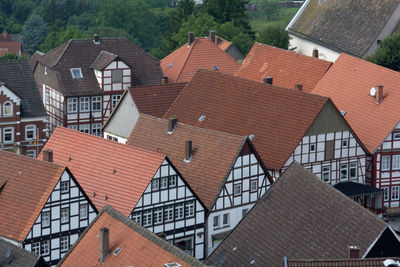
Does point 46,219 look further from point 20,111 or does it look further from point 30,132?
point 30,132

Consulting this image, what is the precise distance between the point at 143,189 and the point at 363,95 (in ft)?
70.3

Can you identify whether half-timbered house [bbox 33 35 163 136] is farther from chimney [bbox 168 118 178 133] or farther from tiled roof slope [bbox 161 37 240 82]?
chimney [bbox 168 118 178 133]

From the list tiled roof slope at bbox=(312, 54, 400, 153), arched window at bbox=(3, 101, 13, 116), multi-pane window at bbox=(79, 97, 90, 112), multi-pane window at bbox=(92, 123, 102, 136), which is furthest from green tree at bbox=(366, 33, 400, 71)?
arched window at bbox=(3, 101, 13, 116)

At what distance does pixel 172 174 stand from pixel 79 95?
1125 inches

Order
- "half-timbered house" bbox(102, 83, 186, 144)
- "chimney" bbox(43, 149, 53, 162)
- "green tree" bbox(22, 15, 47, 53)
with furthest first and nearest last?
"green tree" bbox(22, 15, 47, 53), "half-timbered house" bbox(102, 83, 186, 144), "chimney" bbox(43, 149, 53, 162)

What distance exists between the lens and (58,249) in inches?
2517

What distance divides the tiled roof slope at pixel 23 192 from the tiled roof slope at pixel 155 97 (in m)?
19.1

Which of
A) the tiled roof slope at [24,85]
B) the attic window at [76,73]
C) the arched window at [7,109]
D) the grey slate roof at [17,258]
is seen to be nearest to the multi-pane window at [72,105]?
the attic window at [76,73]

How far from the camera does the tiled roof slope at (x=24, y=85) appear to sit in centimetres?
8981

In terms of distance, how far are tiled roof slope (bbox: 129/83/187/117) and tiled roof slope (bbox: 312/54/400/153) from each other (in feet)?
31.5

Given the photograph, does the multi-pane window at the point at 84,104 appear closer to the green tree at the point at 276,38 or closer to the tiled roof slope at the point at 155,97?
the tiled roof slope at the point at 155,97

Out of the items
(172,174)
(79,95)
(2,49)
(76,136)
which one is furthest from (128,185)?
(2,49)

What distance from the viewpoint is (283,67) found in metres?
90.7

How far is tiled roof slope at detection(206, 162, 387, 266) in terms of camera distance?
5838 cm
